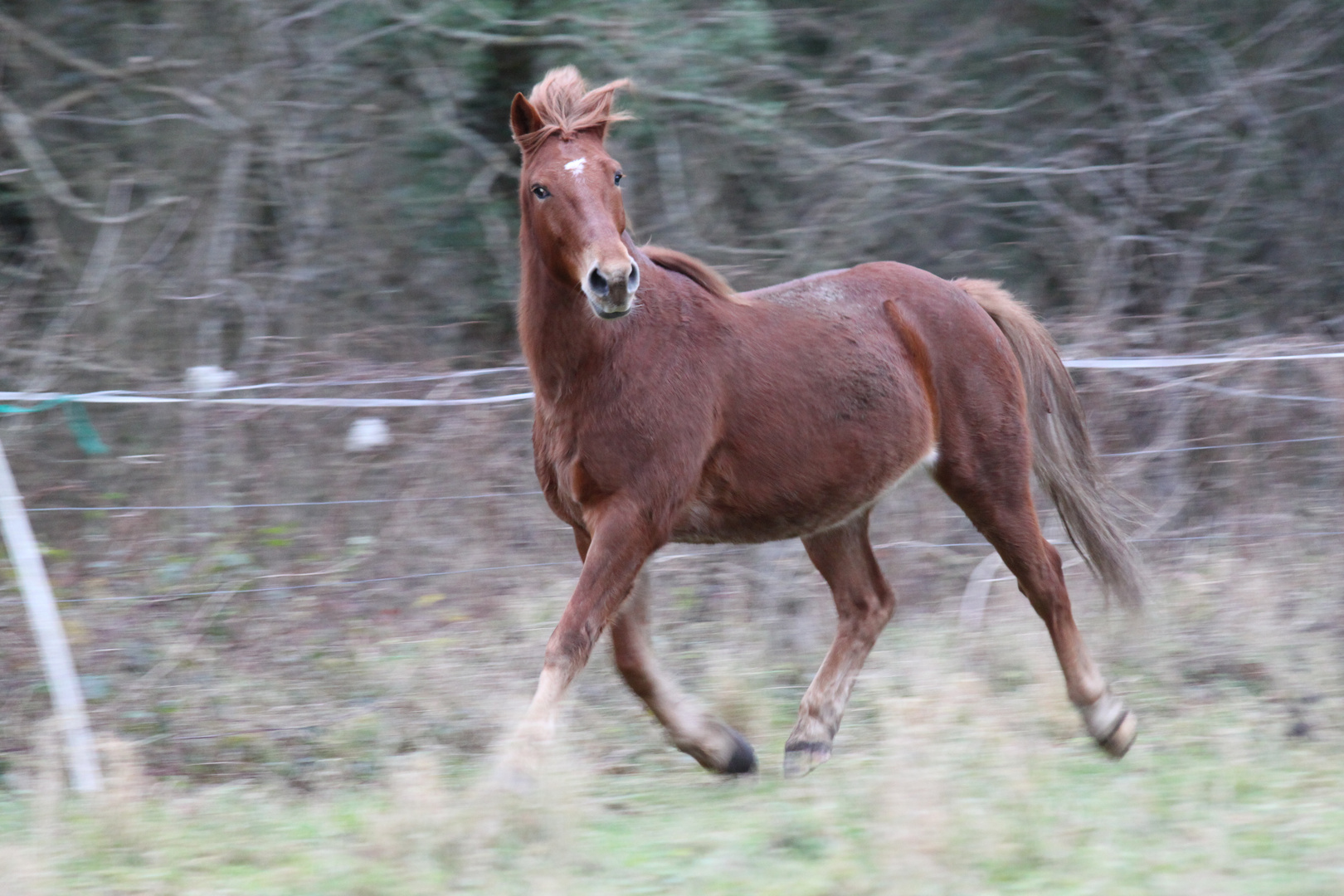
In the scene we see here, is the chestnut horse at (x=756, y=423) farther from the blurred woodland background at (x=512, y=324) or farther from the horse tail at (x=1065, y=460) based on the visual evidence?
the blurred woodland background at (x=512, y=324)

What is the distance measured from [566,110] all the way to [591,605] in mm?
1603

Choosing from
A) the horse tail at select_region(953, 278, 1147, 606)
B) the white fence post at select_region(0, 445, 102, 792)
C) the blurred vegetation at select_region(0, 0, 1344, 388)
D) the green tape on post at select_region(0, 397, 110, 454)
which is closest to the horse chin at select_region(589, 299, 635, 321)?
the horse tail at select_region(953, 278, 1147, 606)

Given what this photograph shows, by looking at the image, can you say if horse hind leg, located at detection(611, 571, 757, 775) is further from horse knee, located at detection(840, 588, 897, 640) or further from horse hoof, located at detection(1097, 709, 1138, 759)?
horse hoof, located at detection(1097, 709, 1138, 759)

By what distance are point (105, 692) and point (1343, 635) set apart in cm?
552

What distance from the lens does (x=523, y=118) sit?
13.6 ft

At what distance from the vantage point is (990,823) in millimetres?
3314

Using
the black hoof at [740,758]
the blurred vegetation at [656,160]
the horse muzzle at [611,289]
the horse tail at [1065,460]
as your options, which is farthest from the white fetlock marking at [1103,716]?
the blurred vegetation at [656,160]

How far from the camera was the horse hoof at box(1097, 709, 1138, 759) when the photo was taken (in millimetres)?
4516

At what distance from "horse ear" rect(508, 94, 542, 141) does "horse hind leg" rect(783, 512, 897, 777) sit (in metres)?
1.79

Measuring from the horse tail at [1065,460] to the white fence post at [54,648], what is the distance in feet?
12.2

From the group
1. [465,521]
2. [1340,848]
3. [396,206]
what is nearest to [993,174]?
[396,206]

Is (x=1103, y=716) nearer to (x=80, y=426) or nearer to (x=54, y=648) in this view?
(x=54, y=648)

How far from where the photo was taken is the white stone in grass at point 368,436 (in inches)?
268

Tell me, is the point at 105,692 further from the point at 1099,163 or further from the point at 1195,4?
the point at 1195,4
